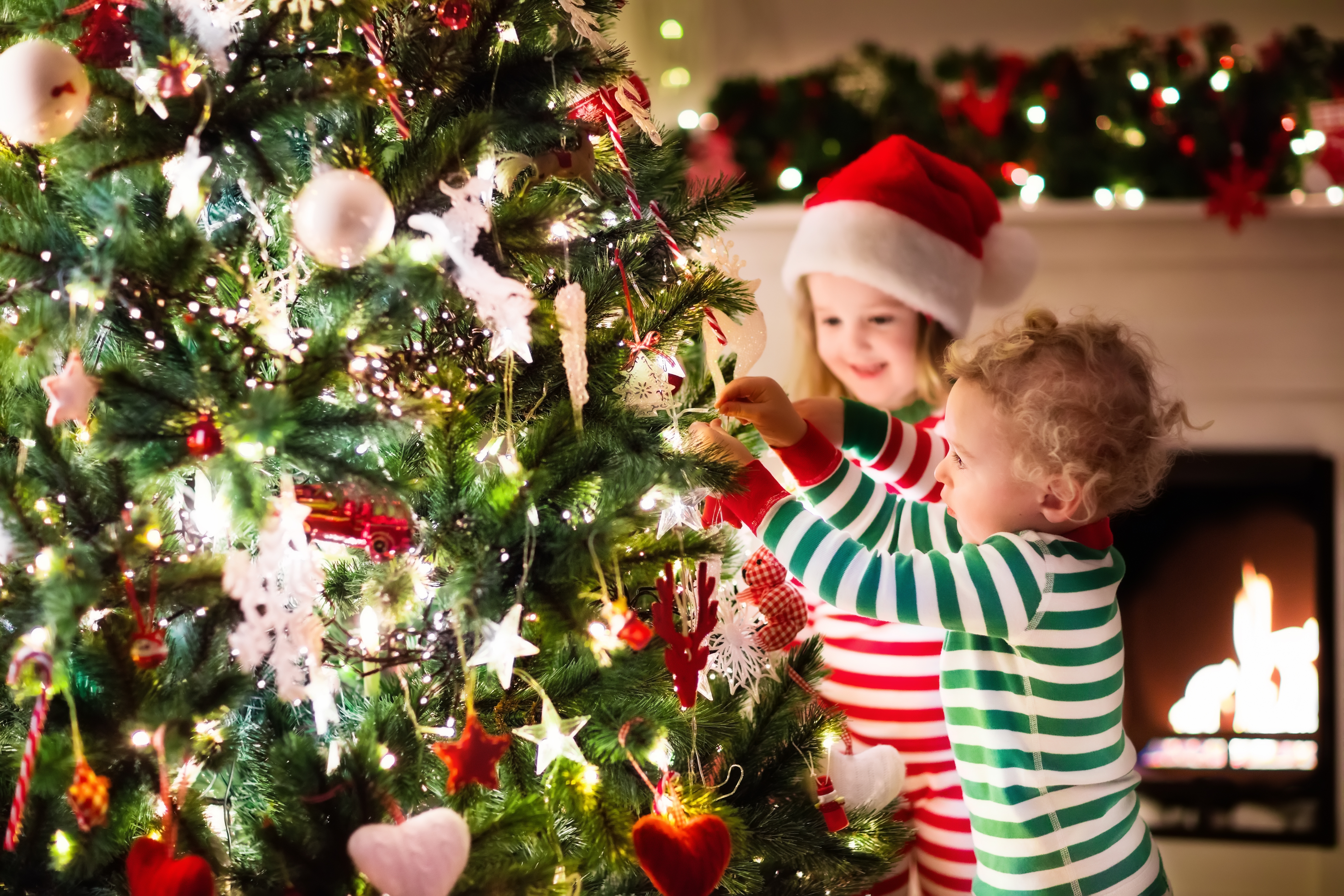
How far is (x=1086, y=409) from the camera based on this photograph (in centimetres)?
89

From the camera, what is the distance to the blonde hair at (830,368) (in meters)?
1.33

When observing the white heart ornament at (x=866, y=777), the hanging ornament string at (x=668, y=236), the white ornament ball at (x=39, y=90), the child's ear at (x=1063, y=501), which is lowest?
the white heart ornament at (x=866, y=777)

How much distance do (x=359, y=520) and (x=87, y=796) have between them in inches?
8.6

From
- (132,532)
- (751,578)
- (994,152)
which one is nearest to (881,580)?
(751,578)

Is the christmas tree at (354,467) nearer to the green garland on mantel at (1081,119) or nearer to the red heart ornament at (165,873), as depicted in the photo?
the red heart ornament at (165,873)

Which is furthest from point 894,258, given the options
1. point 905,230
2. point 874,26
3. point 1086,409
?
point 874,26

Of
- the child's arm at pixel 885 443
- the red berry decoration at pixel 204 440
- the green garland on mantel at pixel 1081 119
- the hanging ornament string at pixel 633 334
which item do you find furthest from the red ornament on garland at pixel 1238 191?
the red berry decoration at pixel 204 440

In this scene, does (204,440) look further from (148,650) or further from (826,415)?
(826,415)

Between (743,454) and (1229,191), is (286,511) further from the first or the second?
(1229,191)

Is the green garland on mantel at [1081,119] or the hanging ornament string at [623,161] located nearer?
the hanging ornament string at [623,161]

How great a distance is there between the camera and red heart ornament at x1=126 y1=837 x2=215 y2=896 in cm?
60

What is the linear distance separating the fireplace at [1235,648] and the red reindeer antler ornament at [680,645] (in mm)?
1547

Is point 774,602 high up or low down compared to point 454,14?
down

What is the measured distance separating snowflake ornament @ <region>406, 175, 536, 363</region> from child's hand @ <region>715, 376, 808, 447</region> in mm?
260
